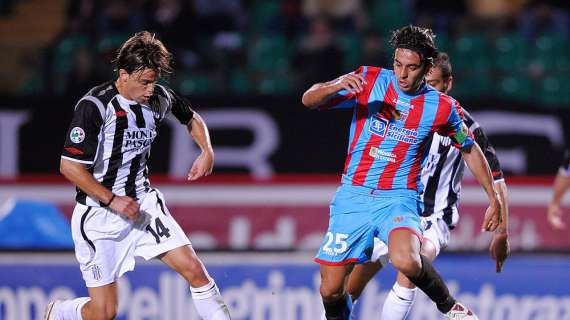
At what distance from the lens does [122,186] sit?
18.1 ft

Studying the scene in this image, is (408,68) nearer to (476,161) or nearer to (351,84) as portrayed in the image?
(351,84)

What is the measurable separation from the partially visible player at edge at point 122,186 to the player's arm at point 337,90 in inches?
33.2

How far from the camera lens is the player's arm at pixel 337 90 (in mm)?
4938

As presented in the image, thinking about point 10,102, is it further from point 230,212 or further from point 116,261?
point 116,261

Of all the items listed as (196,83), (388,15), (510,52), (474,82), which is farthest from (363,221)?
(388,15)

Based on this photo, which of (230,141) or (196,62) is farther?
(196,62)

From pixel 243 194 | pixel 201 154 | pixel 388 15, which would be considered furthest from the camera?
pixel 388 15

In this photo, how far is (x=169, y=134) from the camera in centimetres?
998

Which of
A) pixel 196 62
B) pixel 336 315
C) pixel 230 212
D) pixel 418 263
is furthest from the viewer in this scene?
pixel 196 62

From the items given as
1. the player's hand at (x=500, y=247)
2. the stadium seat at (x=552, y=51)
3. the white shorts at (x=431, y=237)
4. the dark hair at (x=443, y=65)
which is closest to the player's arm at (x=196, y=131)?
the white shorts at (x=431, y=237)

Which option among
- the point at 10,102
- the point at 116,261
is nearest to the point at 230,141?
the point at 10,102

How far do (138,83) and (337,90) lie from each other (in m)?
1.12

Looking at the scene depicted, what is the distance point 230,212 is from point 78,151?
4636mm

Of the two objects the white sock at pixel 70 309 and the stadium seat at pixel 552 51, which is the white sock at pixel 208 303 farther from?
the stadium seat at pixel 552 51
